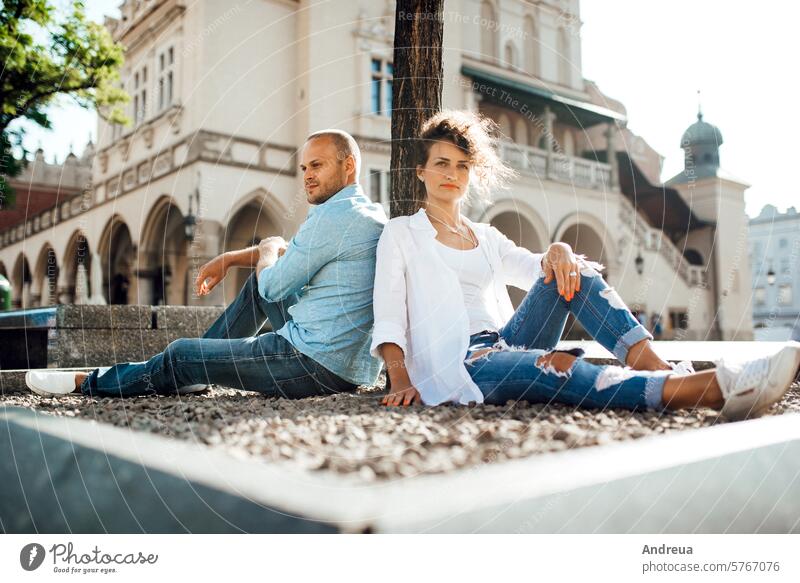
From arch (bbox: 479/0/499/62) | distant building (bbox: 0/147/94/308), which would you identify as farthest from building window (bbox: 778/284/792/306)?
distant building (bbox: 0/147/94/308)

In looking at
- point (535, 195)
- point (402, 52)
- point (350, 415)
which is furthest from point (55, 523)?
point (535, 195)

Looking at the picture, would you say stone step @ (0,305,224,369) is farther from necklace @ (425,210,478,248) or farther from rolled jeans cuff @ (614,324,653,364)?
rolled jeans cuff @ (614,324,653,364)

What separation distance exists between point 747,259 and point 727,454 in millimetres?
18679

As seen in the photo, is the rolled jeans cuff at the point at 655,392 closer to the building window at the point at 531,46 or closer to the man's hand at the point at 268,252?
the man's hand at the point at 268,252

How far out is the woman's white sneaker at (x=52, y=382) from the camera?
2.54 metres

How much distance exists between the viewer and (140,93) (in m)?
12.1

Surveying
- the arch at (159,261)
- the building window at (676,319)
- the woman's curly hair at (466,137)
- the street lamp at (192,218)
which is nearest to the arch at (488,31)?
the street lamp at (192,218)

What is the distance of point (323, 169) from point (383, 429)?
104 centimetres

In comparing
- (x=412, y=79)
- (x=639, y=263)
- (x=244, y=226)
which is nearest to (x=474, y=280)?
(x=412, y=79)

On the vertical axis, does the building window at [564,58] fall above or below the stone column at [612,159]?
above

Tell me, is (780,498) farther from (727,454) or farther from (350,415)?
(350,415)

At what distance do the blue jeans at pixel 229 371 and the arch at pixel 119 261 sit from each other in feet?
35.7

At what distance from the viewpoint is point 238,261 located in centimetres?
247

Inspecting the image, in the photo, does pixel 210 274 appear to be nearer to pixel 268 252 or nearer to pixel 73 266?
pixel 268 252
